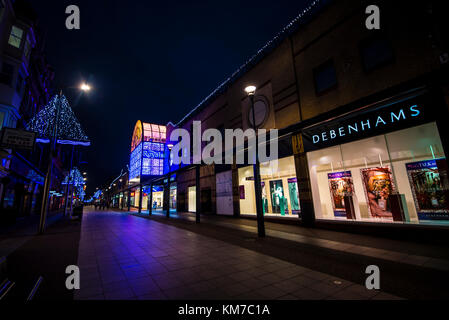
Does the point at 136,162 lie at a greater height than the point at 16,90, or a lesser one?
greater

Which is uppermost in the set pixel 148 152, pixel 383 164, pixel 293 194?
pixel 148 152

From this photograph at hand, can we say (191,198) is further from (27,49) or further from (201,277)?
(27,49)

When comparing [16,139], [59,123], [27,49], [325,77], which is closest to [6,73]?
[27,49]

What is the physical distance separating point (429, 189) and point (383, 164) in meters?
1.75

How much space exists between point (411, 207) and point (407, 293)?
6.33 m

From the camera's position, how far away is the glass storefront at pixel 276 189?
41.1 feet

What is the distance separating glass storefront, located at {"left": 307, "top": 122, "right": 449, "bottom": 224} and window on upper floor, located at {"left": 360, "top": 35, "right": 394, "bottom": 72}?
10.1 ft

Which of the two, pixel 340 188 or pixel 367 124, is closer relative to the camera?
pixel 367 124

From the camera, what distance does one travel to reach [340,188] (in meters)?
10.3

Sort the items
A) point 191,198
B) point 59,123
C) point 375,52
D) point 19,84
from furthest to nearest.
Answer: point 191,198 < point 19,84 < point 59,123 < point 375,52

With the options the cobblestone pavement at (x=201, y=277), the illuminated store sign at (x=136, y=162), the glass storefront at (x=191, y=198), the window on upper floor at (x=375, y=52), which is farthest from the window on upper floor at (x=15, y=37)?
→ the illuminated store sign at (x=136, y=162)

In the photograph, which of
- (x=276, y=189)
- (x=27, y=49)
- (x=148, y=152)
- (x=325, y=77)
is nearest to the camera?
(x=325, y=77)

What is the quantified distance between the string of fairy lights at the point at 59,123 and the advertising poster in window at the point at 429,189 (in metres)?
18.7
